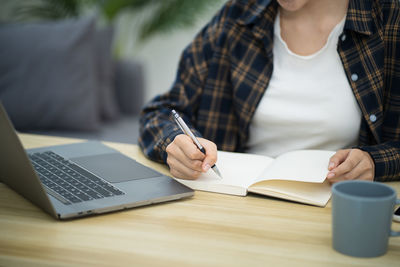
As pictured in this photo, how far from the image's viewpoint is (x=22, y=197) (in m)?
0.86

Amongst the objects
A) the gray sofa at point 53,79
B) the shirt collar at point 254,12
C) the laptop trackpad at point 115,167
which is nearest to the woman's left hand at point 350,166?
the laptop trackpad at point 115,167

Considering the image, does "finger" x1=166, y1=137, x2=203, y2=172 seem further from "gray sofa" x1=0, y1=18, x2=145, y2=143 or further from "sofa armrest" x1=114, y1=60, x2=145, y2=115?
"sofa armrest" x1=114, y1=60, x2=145, y2=115

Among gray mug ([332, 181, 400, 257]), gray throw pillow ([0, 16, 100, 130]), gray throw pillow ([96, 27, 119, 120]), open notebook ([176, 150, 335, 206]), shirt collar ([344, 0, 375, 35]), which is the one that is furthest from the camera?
gray throw pillow ([96, 27, 119, 120])

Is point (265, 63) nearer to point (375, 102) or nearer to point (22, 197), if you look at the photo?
point (375, 102)

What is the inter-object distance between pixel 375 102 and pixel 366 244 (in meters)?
0.59

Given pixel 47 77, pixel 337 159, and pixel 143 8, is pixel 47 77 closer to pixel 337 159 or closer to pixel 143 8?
pixel 143 8

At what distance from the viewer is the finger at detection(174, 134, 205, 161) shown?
3.03ft

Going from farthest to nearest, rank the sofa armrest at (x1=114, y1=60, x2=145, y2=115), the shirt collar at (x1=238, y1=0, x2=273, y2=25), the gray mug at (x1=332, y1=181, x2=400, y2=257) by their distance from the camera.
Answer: the sofa armrest at (x1=114, y1=60, x2=145, y2=115) < the shirt collar at (x1=238, y1=0, x2=273, y2=25) < the gray mug at (x1=332, y1=181, x2=400, y2=257)

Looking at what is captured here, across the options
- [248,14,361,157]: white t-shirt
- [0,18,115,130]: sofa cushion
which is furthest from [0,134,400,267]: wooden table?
[0,18,115,130]: sofa cushion

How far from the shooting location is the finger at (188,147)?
0.92 meters

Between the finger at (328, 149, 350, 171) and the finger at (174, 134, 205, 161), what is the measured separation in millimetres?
223

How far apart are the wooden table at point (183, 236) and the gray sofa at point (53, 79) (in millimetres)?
1453

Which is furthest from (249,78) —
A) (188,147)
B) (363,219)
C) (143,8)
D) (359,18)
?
(143,8)

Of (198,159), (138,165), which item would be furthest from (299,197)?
(138,165)
